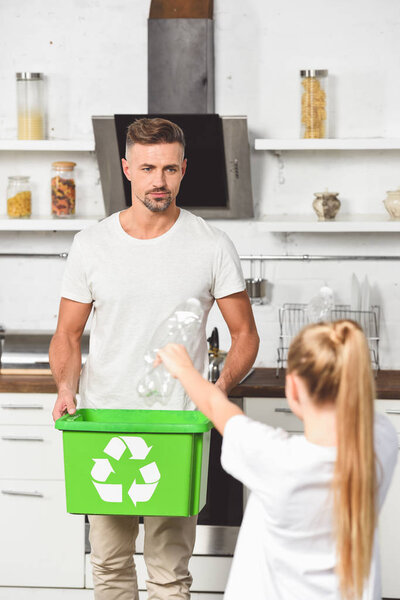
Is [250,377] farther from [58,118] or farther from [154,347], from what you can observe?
[58,118]

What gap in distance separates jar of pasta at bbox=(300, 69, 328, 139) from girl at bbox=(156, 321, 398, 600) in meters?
2.19

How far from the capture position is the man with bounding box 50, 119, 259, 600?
2303 mm

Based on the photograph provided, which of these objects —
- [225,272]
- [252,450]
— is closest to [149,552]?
[225,272]

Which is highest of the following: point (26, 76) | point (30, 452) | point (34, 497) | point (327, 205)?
point (26, 76)

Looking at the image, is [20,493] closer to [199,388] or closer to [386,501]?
[386,501]

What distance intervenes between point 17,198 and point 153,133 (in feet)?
5.29

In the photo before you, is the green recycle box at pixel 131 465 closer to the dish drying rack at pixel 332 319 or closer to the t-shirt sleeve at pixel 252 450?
the t-shirt sleeve at pixel 252 450

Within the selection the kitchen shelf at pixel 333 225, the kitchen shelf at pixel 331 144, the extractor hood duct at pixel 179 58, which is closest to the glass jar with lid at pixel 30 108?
the extractor hood duct at pixel 179 58

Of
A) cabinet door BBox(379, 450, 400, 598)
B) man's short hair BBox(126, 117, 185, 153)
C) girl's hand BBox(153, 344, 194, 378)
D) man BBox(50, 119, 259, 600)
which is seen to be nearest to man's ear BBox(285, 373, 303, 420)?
girl's hand BBox(153, 344, 194, 378)

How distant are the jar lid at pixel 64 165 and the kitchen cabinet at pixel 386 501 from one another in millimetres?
1282

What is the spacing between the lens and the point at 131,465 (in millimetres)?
2043

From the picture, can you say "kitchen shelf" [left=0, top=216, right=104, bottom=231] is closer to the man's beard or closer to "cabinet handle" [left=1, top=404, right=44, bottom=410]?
"cabinet handle" [left=1, top=404, right=44, bottom=410]

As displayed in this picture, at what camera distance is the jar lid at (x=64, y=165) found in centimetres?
369

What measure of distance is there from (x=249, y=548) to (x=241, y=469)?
16 centimetres
